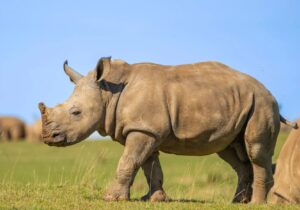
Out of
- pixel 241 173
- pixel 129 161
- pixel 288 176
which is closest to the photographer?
pixel 129 161

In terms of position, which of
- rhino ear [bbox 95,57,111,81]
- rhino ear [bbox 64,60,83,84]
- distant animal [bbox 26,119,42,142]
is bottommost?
distant animal [bbox 26,119,42,142]

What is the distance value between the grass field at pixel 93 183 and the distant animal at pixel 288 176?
761 mm

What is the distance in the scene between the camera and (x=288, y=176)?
37.8 feet

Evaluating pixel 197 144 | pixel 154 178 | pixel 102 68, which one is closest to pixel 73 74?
pixel 102 68

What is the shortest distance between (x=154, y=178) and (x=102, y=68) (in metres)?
1.52

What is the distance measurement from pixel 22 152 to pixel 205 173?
13241 millimetres

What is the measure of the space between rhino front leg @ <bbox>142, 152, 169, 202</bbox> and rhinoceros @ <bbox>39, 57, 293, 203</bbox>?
1cm

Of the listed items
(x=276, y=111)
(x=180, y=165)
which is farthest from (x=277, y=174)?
(x=180, y=165)

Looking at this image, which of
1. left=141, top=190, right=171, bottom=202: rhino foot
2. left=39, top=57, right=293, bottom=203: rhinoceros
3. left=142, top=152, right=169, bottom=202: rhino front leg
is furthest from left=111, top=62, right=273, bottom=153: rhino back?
→ left=141, top=190, right=171, bottom=202: rhino foot

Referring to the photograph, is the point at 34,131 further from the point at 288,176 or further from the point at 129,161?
the point at 129,161

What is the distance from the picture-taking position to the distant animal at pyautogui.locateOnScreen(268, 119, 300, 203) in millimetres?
11336

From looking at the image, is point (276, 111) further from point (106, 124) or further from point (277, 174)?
point (106, 124)

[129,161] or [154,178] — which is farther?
[154,178]

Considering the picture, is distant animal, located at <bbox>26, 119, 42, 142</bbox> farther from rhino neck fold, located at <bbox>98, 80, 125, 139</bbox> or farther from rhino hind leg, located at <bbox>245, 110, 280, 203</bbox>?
rhino neck fold, located at <bbox>98, 80, 125, 139</bbox>
